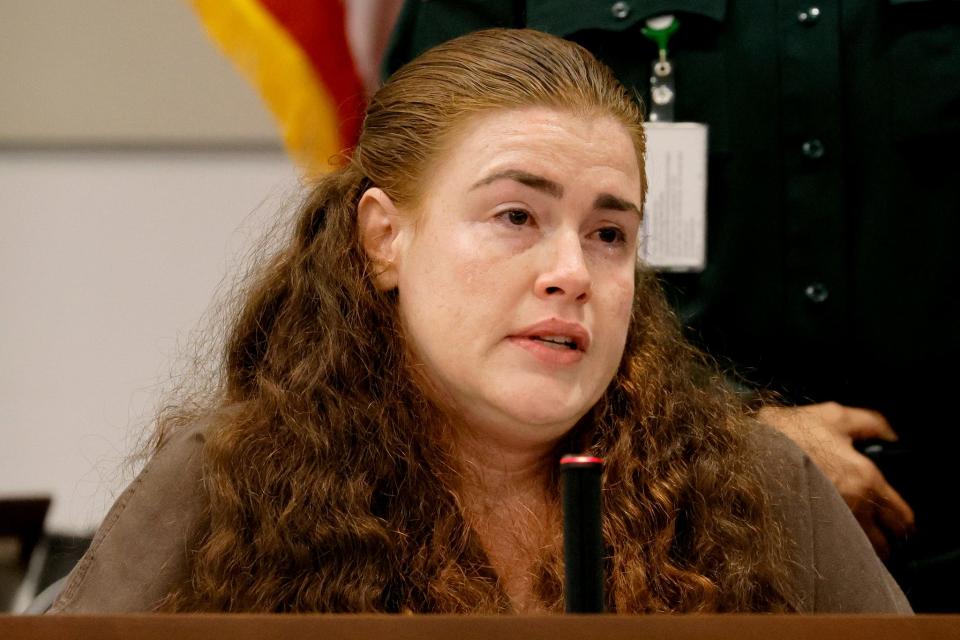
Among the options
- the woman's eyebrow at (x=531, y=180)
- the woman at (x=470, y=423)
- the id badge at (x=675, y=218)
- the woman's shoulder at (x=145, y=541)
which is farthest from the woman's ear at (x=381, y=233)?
the id badge at (x=675, y=218)

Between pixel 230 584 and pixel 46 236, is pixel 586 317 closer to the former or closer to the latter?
pixel 230 584

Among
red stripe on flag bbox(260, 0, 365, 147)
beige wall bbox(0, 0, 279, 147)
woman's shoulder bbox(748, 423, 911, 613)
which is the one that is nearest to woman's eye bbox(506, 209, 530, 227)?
woman's shoulder bbox(748, 423, 911, 613)

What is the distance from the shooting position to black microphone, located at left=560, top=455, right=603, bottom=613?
2.38ft

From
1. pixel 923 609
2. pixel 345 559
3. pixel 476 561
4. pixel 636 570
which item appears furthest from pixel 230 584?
pixel 923 609

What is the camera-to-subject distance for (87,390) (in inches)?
84.3

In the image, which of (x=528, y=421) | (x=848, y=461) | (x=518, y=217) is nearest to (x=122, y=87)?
(x=518, y=217)

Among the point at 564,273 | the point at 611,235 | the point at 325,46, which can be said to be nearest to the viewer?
the point at 564,273

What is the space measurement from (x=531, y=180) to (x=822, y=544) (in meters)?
0.53

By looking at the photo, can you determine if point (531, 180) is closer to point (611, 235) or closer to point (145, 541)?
point (611, 235)

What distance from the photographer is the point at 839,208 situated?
1.75m

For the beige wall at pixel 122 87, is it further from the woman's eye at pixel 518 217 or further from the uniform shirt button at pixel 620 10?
the woman's eye at pixel 518 217

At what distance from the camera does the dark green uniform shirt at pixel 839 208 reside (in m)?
1.71

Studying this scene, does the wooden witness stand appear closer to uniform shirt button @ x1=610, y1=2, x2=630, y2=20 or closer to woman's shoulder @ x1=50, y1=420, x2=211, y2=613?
woman's shoulder @ x1=50, y1=420, x2=211, y2=613

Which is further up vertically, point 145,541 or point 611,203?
point 611,203
